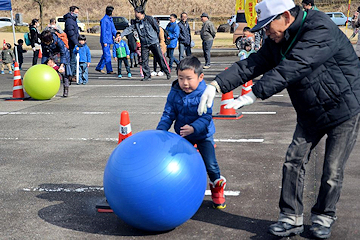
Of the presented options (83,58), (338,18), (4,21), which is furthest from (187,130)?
(4,21)

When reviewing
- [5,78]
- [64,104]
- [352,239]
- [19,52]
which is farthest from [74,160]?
[19,52]

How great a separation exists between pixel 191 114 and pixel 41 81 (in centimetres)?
750

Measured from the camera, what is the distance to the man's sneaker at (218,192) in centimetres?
468

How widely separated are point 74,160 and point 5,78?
11586mm

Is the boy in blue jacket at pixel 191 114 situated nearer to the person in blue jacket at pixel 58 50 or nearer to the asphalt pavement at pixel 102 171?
the asphalt pavement at pixel 102 171

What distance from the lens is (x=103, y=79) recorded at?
16.0 metres

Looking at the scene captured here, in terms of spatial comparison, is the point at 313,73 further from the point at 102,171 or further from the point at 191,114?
the point at 102,171

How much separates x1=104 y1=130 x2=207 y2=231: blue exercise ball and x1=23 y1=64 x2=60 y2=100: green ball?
7695 millimetres

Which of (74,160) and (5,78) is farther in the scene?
(5,78)

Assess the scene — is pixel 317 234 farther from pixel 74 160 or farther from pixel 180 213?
pixel 74 160

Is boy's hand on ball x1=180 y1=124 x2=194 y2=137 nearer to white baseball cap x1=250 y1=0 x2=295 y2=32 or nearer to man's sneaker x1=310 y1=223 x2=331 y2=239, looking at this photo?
white baseball cap x1=250 y1=0 x2=295 y2=32

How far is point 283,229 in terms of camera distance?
4.05m

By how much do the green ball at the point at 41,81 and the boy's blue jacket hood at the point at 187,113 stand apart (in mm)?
7276

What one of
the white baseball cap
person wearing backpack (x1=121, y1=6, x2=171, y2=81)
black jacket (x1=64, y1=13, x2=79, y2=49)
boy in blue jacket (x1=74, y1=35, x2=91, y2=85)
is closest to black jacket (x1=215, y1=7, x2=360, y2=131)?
the white baseball cap
